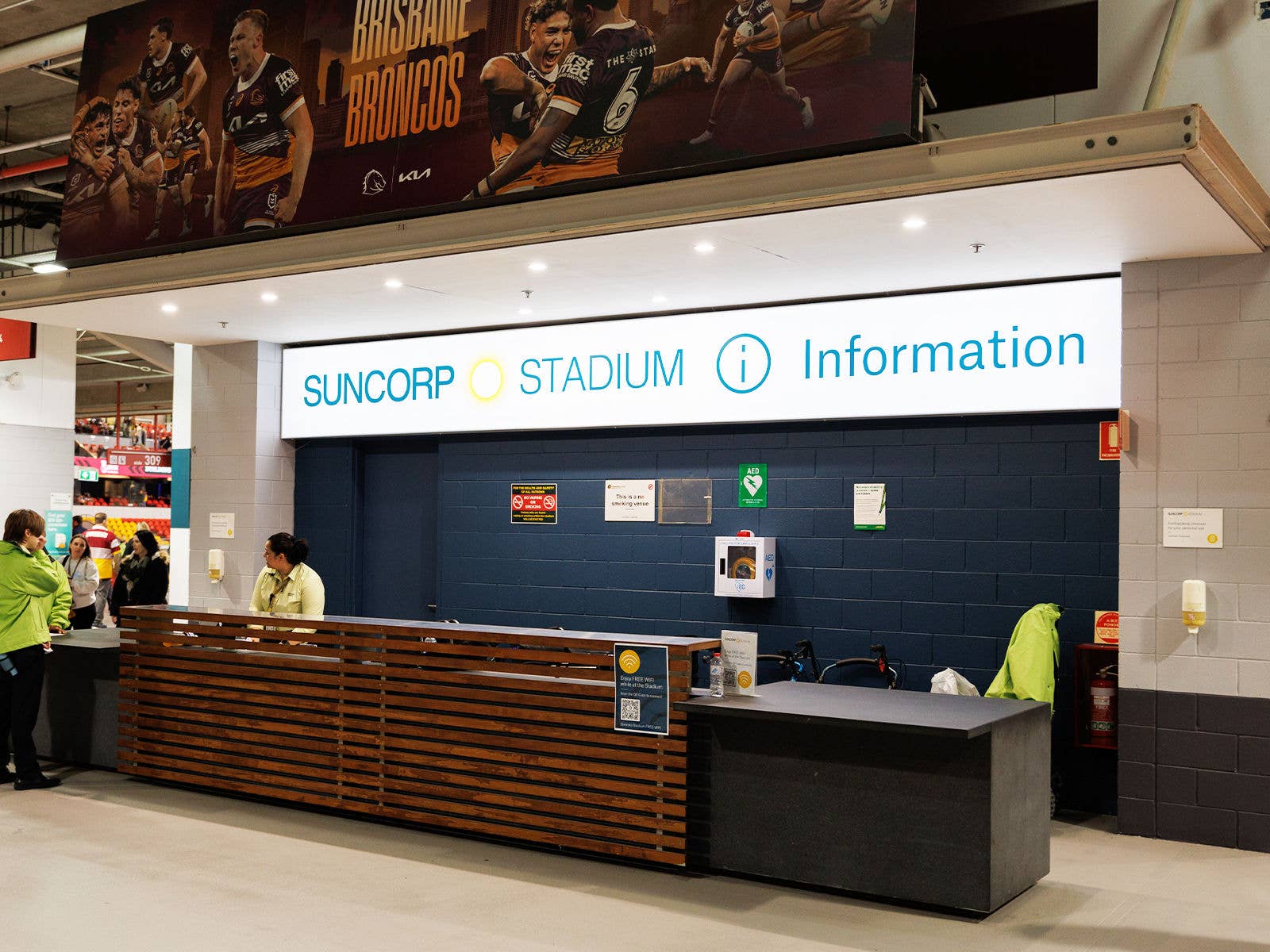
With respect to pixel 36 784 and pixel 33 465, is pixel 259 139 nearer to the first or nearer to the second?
pixel 36 784

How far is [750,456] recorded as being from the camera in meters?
8.03

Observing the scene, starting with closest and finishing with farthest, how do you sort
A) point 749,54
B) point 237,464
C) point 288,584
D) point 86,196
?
point 749,54
point 288,584
point 86,196
point 237,464

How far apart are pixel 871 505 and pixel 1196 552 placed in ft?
6.48

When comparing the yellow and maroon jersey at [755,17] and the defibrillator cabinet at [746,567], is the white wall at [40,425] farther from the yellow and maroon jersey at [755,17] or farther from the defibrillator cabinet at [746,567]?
the yellow and maroon jersey at [755,17]

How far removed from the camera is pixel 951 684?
6.80m

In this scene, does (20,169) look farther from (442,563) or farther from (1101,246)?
(1101,246)

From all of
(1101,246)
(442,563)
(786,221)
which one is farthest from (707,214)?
(442,563)

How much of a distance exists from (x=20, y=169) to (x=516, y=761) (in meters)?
9.43

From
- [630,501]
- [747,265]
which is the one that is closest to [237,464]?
[630,501]

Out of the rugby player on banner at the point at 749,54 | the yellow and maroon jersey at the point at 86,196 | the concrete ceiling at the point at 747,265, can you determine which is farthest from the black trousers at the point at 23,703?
the rugby player on banner at the point at 749,54

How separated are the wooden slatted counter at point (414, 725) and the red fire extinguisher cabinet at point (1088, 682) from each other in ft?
8.24

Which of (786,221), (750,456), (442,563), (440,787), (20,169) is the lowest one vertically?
(440,787)

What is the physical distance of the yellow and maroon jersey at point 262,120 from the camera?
7473 millimetres

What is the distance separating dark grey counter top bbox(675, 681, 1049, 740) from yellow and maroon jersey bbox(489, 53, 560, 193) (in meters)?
2.87
